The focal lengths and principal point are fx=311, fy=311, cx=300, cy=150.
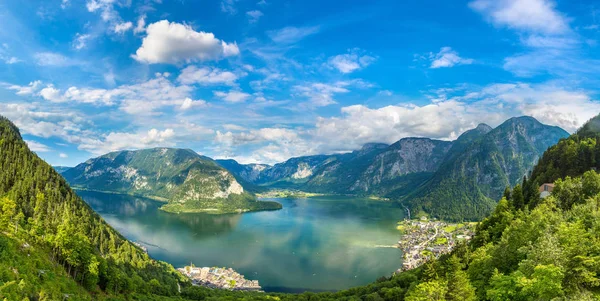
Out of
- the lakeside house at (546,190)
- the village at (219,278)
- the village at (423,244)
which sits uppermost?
the lakeside house at (546,190)

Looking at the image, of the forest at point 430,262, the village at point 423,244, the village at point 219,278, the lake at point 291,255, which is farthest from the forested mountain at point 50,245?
the village at point 423,244

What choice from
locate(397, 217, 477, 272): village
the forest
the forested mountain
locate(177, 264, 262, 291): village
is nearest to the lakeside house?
the forest

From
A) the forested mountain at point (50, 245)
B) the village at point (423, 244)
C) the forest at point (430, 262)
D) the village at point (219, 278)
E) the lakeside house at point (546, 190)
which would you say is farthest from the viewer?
the village at point (423, 244)

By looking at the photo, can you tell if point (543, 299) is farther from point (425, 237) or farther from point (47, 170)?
point (425, 237)

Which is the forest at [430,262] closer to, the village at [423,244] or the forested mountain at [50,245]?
the forested mountain at [50,245]

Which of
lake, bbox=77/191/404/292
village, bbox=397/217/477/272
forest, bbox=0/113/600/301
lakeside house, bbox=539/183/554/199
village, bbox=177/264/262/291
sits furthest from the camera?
village, bbox=397/217/477/272

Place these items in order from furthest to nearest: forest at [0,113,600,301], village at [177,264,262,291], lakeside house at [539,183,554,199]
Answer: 1. village at [177,264,262,291]
2. lakeside house at [539,183,554,199]
3. forest at [0,113,600,301]

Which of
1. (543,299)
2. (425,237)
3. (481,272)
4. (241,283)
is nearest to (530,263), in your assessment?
(543,299)

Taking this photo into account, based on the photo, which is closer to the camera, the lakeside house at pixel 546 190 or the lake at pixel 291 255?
the lakeside house at pixel 546 190

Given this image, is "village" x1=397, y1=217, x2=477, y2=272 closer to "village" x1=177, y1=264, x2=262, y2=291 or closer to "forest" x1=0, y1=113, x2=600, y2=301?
"forest" x1=0, y1=113, x2=600, y2=301
